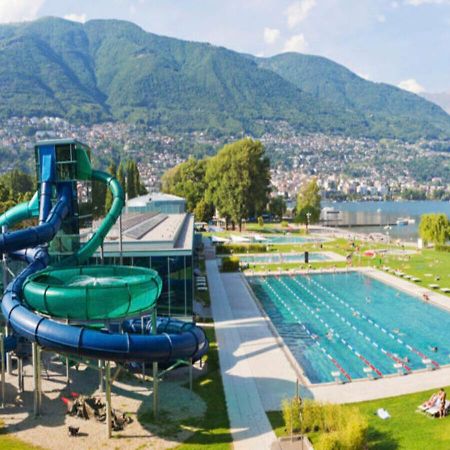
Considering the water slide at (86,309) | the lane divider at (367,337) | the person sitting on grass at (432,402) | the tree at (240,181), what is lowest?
the lane divider at (367,337)

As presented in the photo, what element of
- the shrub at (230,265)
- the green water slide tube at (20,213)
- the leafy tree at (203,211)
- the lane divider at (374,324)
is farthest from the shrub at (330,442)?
the leafy tree at (203,211)

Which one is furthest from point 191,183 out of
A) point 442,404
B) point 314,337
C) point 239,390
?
point 442,404

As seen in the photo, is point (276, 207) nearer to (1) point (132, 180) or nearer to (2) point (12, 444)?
(1) point (132, 180)

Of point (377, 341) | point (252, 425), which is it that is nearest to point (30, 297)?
point (252, 425)

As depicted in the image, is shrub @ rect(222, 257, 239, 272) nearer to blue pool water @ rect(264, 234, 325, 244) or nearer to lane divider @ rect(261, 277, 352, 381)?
lane divider @ rect(261, 277, 352, 381)

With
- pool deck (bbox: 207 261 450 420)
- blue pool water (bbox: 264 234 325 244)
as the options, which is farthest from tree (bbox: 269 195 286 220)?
pool deck (bbox: 207 261 450 420)

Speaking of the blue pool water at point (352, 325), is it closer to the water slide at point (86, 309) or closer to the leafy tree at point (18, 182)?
the water slide at point (86, 309)
